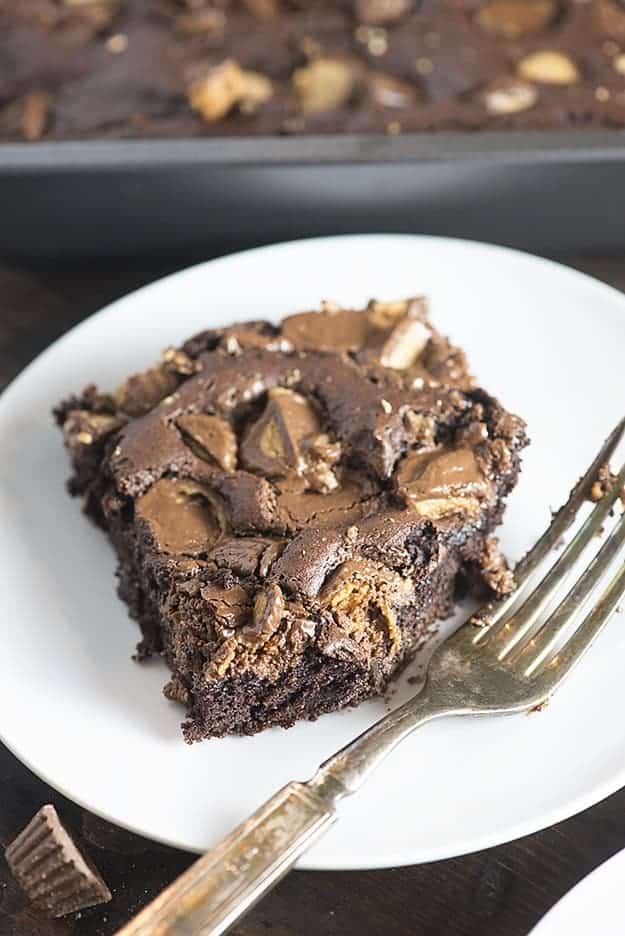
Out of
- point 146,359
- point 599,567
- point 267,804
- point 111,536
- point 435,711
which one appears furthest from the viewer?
point 146,359

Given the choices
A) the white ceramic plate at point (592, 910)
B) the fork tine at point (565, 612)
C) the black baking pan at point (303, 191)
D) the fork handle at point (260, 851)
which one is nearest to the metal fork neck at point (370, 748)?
the fork handle at point (260, 851)

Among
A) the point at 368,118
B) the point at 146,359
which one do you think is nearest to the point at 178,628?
the point at 146,359

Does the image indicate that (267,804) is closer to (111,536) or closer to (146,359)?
(111,536)

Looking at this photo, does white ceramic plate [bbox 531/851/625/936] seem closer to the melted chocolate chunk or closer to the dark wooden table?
the dark wooden table

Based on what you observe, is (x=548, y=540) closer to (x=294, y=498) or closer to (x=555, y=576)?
(x=555, y=576)

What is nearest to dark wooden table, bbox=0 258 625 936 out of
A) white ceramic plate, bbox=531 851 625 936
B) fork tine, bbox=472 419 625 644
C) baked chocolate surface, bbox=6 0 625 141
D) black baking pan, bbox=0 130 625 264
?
white ceramic plate, bbox=531 851 625 936

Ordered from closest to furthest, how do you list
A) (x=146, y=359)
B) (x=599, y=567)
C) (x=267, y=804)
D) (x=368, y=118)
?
(x=267, y=804)
(x=599, y=567)
(x=146, y=359)
(x=368, y=118)
